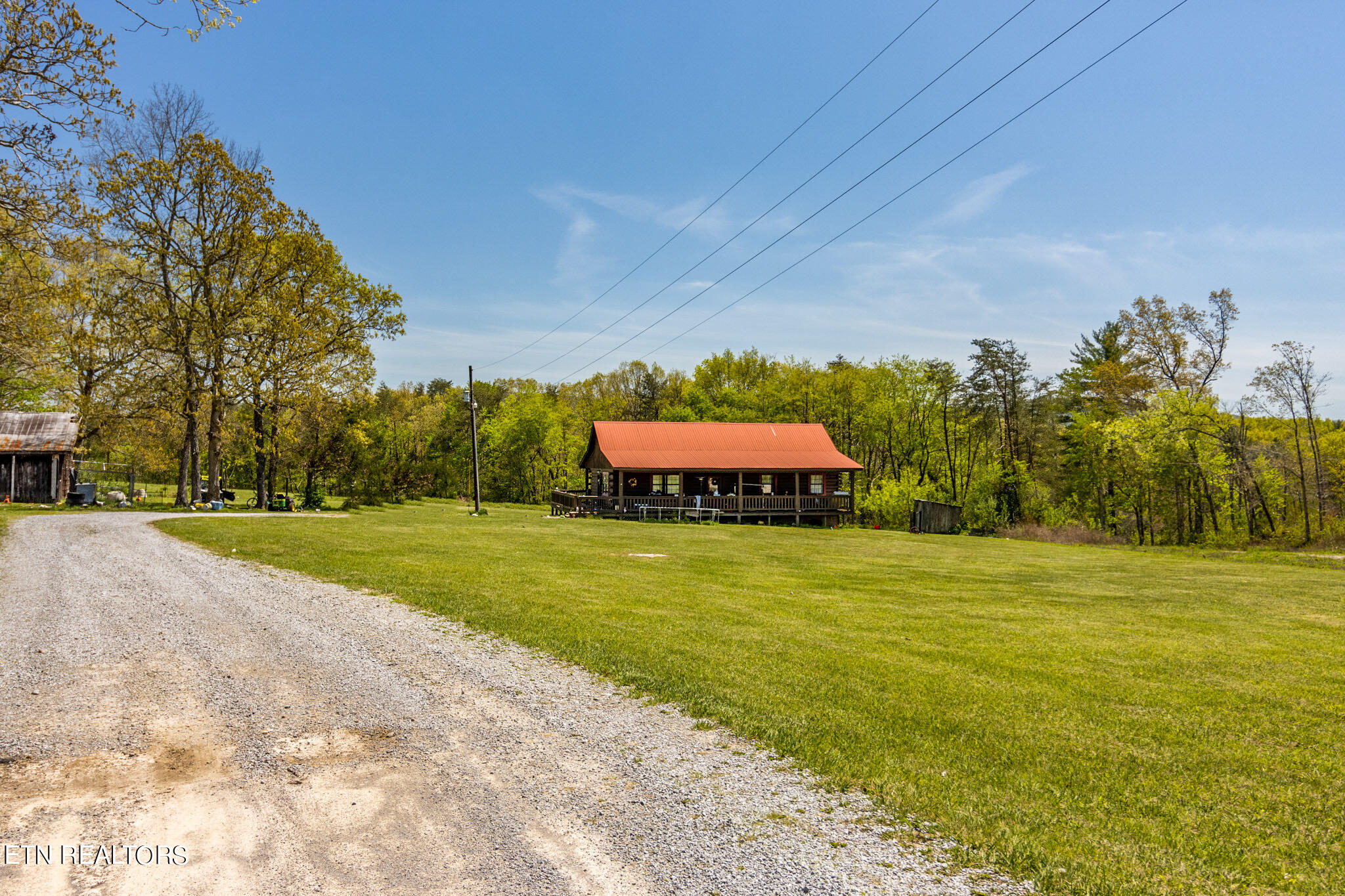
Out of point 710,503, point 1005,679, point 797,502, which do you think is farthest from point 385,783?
point 797,502

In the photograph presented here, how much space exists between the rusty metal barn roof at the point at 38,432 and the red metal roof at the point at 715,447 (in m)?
24.9

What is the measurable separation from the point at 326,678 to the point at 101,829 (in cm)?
287

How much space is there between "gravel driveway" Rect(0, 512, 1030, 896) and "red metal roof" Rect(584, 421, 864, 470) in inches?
1222

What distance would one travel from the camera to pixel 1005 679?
7758 mm

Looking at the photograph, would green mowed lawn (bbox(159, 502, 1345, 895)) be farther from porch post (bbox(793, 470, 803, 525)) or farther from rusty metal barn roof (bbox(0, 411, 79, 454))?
porch post (bbox(793, 470, 803, 525))

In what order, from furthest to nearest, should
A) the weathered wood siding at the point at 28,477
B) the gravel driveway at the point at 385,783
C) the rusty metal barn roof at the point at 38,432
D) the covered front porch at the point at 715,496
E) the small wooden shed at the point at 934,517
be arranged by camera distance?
the small wooden shed at the point at 934,517
the covered front porch at the point at 715,496
the weathered wood siding at the point at 28,477
the rusty metal barn roof at the point at 38,432
the gravel driveway at the point at 385,783

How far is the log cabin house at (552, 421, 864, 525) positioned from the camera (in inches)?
1527

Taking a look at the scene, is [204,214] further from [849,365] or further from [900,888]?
[849,365]

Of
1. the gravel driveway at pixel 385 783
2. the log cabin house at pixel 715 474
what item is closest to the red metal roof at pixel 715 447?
the log cabin house at pixel 715 474

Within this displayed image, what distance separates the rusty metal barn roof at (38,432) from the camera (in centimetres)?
3039

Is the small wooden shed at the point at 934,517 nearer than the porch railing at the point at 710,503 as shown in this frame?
No

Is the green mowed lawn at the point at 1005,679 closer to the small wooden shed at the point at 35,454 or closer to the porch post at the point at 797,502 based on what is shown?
the small wooden shed at the point at 35,454

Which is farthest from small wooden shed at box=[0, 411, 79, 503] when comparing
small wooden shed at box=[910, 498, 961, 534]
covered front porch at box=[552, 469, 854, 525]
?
small wooden shed at box=[910, 498, 961, 534]

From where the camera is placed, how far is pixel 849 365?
197 feet
